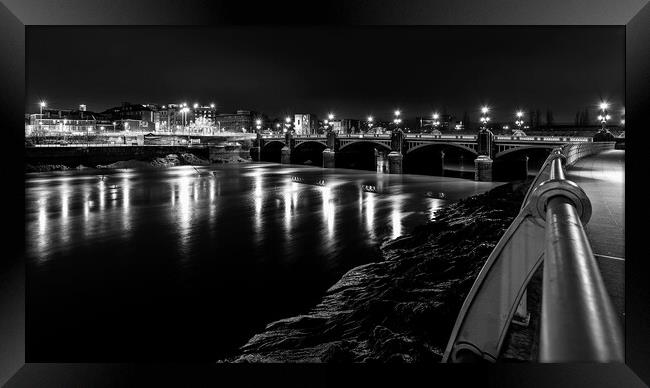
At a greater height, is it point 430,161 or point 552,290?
point 430,161

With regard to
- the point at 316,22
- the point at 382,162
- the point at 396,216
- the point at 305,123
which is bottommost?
the point at 396,216

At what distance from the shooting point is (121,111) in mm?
62688

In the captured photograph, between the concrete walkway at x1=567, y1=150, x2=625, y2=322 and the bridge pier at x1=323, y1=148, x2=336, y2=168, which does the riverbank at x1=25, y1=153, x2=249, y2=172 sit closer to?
the bridge pier at x1=323, y1=148, x2=336, y2=168

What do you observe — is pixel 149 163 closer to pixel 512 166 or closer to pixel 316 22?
pixel 512 166

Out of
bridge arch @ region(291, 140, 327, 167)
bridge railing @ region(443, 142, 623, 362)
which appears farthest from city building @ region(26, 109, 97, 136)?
bridge railing @ region(443, 142, 623, 362)

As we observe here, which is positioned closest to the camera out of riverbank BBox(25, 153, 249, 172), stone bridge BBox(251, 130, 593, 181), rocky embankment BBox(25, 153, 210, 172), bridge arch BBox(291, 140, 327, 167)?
stone bridge BBox(251, 130, 593, 181)

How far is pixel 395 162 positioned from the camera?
118ft

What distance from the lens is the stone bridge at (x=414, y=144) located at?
Answer: 2614 centimetres

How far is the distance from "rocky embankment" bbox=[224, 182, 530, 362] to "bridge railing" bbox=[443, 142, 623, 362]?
241 centimetres

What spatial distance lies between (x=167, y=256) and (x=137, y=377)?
8137 millimetres

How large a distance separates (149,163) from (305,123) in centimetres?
4518

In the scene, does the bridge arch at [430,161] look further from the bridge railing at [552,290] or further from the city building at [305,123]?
the city building at [305,123]

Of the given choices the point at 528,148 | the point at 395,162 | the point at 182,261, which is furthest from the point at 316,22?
the point at 395,162

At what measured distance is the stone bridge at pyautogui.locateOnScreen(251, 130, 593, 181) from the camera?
26144 mm
